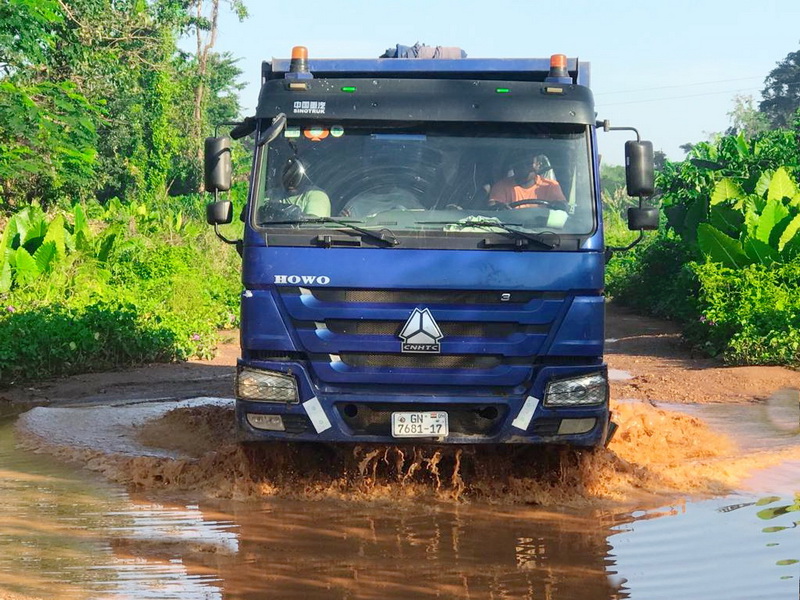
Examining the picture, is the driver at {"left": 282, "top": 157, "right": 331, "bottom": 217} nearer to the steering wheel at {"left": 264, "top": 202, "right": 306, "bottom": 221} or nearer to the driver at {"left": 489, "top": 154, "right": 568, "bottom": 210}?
the steering wheel at {"left": 264, "top": 202, "right": 306, "bottom": 221}

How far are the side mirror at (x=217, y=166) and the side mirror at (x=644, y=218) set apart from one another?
8.95 feet

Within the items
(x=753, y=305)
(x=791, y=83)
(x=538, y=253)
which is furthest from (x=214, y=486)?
(x=791, y=83)

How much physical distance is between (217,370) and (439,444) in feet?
25.9

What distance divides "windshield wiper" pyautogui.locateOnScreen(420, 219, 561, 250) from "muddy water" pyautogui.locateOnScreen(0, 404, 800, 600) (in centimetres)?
170

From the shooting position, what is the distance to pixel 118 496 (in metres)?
7.76

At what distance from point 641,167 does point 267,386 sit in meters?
2.85

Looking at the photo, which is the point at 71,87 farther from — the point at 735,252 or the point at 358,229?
the point at 358,229

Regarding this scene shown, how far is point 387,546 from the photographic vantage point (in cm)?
636

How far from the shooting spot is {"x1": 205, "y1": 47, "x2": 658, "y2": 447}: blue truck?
6949mm

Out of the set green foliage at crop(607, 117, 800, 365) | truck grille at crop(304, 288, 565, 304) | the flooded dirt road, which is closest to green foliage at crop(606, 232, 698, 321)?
green foliage at crop(607, 117, 800, 365)

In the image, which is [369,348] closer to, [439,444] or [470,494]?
[439,444]

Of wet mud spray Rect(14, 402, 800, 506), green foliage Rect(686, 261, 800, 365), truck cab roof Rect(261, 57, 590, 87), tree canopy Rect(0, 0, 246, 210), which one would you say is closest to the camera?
wet mud spray Rect(14, 402, 800, 506)

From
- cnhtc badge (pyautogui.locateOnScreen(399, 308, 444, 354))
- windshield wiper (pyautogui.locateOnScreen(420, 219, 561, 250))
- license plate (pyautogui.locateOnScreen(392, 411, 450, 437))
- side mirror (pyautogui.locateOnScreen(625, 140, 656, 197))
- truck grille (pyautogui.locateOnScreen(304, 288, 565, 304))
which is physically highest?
side mirror (pyautogui.locateOnScreen(625, 140, 656, 197))

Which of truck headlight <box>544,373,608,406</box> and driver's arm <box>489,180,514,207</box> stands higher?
driver's arm <box>489,180,514,207</box>
